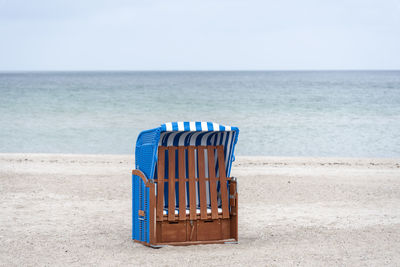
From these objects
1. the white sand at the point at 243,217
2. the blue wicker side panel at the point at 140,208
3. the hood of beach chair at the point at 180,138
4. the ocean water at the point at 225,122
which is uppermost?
the hood of beach chair at the point at 180,138

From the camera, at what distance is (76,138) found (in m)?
24.1

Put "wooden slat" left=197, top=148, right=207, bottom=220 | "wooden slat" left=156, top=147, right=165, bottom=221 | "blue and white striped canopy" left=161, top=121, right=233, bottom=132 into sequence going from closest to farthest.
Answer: "blue and white striped canopy" left=161, top=121, right=233, bottom=132, "wooden slat" left=156, top=147, right=165, bottom=221, "wooden slat" left=197, top=148, right=207, bottom=220

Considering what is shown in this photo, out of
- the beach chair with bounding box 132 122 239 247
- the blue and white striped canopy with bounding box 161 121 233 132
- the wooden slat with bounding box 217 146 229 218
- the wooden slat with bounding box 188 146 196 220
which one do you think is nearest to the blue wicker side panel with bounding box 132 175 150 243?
the beach chair with bounding box 132 122 239 247

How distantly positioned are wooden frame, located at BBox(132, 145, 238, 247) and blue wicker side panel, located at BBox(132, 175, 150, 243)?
3.8 inches

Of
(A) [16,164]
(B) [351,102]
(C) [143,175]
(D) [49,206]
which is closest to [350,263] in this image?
(C) [143,175]

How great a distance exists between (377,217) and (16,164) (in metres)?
9.11

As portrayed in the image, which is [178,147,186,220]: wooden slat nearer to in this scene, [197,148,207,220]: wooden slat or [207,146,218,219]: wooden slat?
[197,148,207,220]: wooden slat

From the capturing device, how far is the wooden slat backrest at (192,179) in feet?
21.8

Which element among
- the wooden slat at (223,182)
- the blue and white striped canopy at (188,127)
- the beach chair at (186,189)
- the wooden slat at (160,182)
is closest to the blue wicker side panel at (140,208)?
the beach chair at (186,189)

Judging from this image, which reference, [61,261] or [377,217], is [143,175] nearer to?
[61,261]

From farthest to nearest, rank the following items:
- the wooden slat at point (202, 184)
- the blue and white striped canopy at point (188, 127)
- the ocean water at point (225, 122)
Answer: the ocean water at point (225, 122)
the wooden slat at point (202, 184)
the blue and white striped canopy at point (188, 127)

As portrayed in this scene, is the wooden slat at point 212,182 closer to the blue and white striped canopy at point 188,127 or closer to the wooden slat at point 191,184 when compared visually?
the wooden slat at point 191,184

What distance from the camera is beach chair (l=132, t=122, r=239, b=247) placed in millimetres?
6605

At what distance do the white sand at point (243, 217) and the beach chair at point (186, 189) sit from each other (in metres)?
0.19
